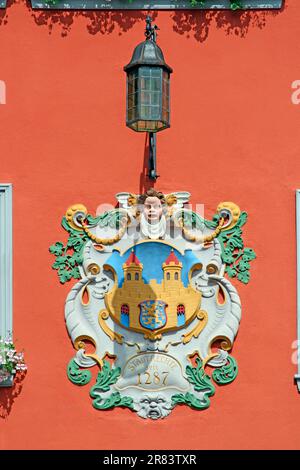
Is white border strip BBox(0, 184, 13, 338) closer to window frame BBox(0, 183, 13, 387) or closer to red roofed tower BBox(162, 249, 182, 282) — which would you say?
window frame BBox(0, 183, 13, 387)

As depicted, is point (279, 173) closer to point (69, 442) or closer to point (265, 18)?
point (265, 18)

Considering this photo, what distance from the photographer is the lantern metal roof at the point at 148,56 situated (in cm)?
990

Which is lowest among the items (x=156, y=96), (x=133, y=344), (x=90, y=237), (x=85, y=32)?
(x=133, y=344)

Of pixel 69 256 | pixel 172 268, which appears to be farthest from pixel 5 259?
pixel 172 268

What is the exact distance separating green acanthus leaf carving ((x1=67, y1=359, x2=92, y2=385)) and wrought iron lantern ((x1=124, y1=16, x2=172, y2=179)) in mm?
1809

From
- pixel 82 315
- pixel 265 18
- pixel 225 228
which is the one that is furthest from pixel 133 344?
pixel 265 18

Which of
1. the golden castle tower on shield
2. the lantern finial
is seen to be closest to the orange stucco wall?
the golden castle tower on shield

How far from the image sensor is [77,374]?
34.2 feet

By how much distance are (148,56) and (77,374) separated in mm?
2377

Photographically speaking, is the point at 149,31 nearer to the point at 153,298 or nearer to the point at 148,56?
the point at 148,56

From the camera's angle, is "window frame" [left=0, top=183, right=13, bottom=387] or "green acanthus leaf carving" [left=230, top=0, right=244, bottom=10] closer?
"window frame" [left=0, top=183, right=13, bottom=387]

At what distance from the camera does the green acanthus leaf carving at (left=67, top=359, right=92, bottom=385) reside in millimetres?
10414

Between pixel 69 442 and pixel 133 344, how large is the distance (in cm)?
86

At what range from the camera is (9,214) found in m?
10.5
